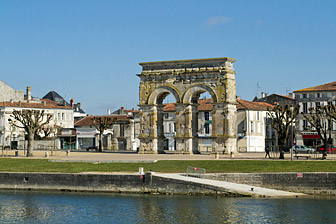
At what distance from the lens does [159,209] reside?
4012 cm

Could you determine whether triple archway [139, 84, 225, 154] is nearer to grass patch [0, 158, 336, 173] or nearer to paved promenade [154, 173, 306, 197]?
grass patch [0, 158, 336, 173]

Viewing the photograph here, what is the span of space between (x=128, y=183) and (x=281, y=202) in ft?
38.9

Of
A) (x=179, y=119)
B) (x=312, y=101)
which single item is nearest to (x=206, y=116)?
(x=312, y=101)

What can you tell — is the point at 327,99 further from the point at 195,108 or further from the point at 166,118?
the point at 195,108

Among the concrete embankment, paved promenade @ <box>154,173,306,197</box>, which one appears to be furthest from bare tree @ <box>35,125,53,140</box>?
paved promenade @ <box>154,173,306,197</box>

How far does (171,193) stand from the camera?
150ft

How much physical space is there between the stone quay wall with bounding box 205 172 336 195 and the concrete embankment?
2.83ft

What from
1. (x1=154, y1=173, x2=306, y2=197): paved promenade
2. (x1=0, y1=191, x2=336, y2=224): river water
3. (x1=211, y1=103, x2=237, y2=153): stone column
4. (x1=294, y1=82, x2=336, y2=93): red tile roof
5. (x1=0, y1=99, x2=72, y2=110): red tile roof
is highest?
(x1=294, y1=82, x2=336, y2=93): red tile roof

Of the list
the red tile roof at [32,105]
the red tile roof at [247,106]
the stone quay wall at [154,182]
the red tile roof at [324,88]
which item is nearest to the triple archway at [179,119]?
the stone quay wall at [154,182]

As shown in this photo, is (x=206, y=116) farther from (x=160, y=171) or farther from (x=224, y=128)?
(x=160, y=171)

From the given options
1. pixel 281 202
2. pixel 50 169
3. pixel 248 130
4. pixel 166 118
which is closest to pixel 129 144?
pixel 166 118

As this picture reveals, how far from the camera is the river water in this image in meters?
37.0

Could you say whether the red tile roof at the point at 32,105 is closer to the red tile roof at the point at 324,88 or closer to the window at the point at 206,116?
the window at the point at 206,116

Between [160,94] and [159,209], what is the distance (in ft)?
95.9
